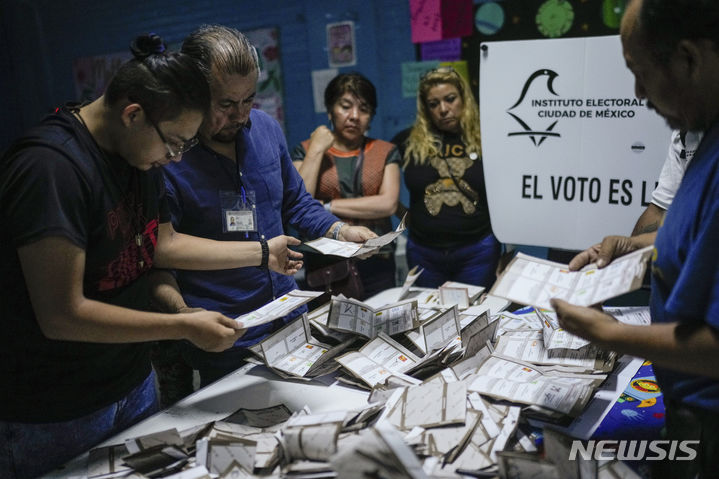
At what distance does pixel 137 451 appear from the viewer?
1300mm

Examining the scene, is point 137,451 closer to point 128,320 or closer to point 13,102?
point 128,320

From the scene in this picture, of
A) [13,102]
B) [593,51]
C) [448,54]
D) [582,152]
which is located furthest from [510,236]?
[13,102]

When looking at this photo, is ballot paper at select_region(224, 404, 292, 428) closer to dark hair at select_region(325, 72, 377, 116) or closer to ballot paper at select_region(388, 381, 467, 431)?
ballot paper at select_region(388, 381, 467, 431)

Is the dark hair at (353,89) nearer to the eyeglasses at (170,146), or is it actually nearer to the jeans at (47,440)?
the eyeglasses at (170,146)

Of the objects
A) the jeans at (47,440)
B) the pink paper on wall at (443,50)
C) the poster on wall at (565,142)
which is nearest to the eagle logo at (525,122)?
the poster on wall at (565,142)

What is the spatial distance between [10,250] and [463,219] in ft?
7.01

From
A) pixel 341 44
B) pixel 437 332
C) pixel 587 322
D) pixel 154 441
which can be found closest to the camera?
pixel 587 322

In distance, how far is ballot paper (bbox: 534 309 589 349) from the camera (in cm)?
171

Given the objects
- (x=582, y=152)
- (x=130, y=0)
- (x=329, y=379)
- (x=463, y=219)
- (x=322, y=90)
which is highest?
(x=130, y=0)

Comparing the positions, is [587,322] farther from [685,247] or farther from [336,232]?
[336,232]

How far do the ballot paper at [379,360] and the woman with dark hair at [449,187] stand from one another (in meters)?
1.20

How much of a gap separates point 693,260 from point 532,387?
0.67m

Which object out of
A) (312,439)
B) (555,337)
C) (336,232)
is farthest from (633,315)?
(312,439)

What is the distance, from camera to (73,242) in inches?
44.2
